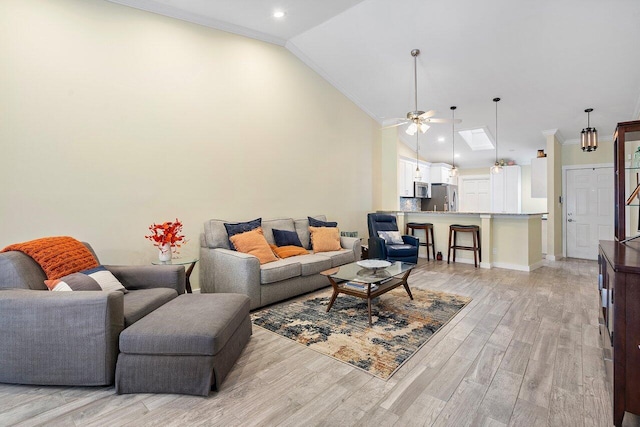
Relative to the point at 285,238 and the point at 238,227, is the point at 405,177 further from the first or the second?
the point at 238,227

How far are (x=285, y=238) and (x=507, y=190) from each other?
6697 mm

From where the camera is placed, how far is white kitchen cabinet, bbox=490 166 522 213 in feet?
26.0

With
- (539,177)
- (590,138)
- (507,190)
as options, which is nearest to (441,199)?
(507,190)

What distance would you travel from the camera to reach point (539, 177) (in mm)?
6359

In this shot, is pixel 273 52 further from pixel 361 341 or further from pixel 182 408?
pixel 182 408

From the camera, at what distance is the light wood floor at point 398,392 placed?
5.38ft

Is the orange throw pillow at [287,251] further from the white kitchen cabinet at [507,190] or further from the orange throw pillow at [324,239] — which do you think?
the white kitchen cabinet at [507,190]

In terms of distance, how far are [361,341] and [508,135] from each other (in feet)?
19.3

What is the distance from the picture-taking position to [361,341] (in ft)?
8.25

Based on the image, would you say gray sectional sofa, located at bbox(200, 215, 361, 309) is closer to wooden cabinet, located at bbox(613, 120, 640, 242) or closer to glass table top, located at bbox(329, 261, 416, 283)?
glass table top, located at bbox(329, 261, 416, 283)

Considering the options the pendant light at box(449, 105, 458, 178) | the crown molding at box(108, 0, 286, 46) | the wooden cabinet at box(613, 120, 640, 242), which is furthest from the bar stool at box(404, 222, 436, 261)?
the crown molding at box(108, 0, 286, 46)

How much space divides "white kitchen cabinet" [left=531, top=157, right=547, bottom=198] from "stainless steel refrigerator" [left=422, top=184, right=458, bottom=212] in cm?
192

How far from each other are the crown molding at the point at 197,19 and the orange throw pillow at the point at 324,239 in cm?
285

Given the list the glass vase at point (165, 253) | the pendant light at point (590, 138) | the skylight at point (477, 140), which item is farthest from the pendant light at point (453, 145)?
the glass vase at point (165, 253)
